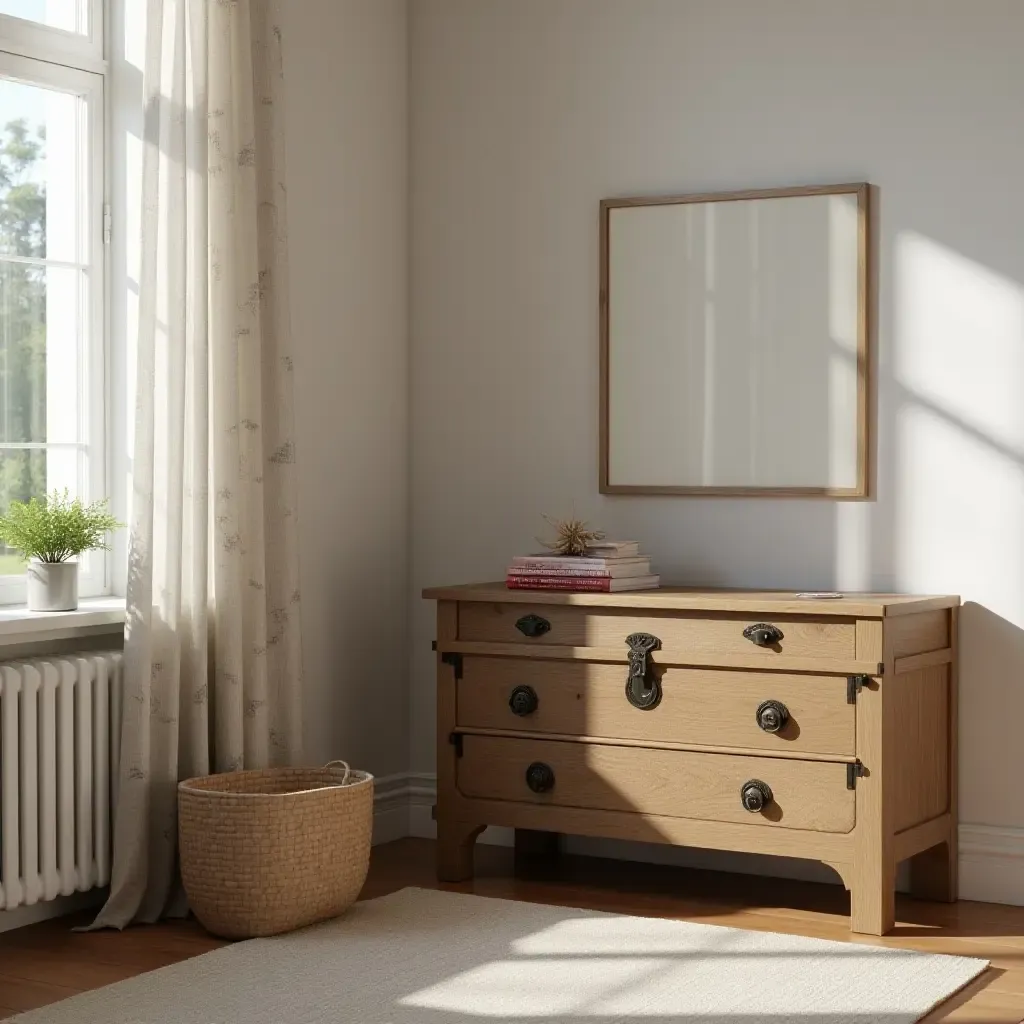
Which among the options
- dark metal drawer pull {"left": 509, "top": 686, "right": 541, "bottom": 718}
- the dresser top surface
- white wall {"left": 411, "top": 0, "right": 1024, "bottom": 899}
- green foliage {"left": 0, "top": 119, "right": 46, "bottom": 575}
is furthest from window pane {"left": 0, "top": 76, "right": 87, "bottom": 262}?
dark metal drawer pull {"left": 509, "top": 686, "right": 541, "bottom": 718}

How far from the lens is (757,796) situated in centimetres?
365

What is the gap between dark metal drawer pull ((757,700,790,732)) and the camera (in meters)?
3.63

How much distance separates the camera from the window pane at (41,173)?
367 cm

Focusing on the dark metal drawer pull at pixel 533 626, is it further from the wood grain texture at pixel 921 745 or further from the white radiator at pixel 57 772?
the white radiator at pixel 57 772

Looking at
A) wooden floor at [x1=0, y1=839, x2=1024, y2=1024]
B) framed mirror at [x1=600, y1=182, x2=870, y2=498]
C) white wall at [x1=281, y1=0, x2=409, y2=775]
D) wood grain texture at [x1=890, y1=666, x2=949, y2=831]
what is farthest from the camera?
Result: white wall at [x1=281, y1=0, x2=409, y2=775]

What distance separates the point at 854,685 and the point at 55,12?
2.41 m

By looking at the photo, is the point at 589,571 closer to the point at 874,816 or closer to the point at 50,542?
the point at 874,816

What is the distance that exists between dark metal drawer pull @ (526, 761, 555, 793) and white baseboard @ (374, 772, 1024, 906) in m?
0.44

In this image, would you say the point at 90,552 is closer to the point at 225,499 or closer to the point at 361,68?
the point at 225,499

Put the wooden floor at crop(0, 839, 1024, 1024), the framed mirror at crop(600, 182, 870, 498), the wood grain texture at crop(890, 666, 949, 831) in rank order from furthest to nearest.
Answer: the framed mirror at crop(600, 182, 870, 498) → the wood grain texture at crop(890, 666, 949, 831) → the wooden floor at crop(0, 839, 1024, 1024)

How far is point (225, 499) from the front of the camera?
3.76 m

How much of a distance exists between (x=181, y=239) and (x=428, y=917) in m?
1.64

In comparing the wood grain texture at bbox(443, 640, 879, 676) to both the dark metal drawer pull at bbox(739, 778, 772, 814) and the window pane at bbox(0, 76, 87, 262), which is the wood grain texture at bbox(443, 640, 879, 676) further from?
Result: the window pane at bbox(0, 76, 87, 262)

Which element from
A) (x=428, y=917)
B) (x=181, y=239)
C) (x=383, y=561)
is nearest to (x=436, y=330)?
(x=383, y=561)
